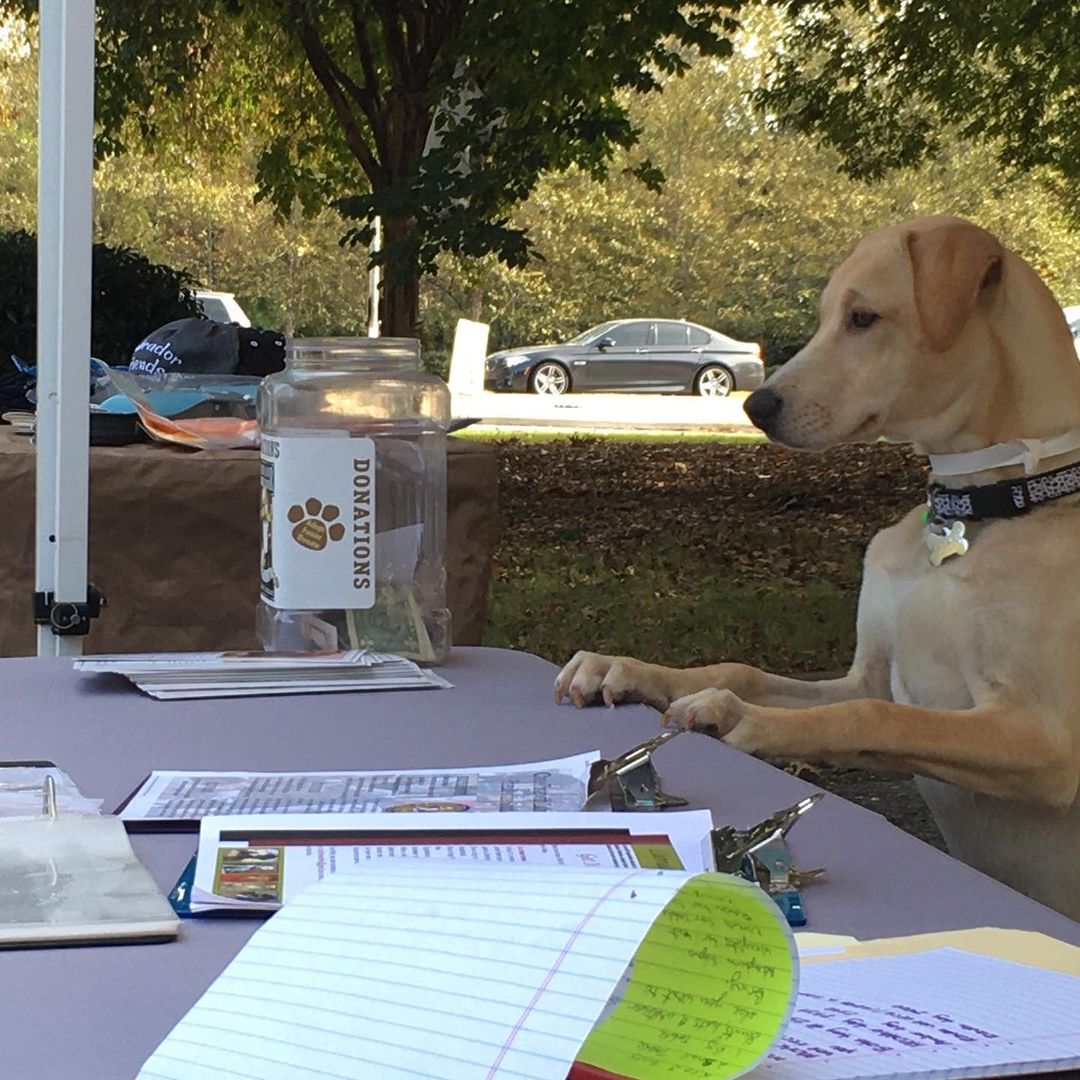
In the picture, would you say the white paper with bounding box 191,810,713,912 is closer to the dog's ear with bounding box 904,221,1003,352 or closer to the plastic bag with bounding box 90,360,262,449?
the dog's ear with bounding box 904,221,1003,352

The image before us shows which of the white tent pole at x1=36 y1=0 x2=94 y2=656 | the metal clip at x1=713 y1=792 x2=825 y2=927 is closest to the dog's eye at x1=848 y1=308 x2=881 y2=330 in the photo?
the white tent pole at x1=36 y1=0 x2=94 y2=656

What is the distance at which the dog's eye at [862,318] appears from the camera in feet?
9.22

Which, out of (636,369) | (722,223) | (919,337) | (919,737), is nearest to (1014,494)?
(919,337)

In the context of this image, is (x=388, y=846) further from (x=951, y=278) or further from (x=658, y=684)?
(x=951, y=278)

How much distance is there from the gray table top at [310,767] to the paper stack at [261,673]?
0.03 meters

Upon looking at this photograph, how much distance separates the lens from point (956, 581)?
7.94ft

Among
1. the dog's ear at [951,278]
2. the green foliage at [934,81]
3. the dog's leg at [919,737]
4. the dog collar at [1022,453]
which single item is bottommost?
the dog's leg at [919,737]

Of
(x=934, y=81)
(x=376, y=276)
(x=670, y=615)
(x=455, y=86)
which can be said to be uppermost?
(x=934, y=81)

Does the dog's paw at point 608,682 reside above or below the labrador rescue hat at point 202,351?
below

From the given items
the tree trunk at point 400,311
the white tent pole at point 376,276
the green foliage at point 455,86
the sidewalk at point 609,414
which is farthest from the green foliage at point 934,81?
the sidewalk at point 609,414

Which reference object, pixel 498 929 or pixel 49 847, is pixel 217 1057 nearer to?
pixel 498 929

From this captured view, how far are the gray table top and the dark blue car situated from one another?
80.2ft

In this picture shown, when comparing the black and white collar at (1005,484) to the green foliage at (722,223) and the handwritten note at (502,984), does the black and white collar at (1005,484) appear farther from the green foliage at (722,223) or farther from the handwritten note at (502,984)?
the green foliage at (722,223)

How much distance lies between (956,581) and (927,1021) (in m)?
1.52
